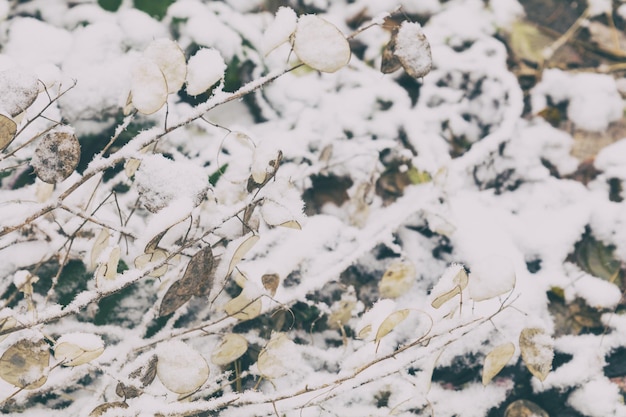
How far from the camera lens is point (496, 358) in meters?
0.67

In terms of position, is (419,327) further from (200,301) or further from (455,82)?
(455,82)

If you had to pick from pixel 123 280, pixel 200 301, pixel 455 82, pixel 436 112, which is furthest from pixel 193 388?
pixel 455 82

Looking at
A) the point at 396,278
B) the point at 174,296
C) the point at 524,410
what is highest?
the point at 174,296

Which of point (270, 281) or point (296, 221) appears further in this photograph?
point (270, 281)

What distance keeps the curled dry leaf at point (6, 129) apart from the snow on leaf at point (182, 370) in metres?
0.29

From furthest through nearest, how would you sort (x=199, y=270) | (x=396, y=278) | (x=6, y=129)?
(x=396, y=278) → (x=199, y=270) → (x=6, y=129)

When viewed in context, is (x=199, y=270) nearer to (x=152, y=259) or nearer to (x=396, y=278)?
(x=152, y=259)

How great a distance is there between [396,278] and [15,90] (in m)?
0.57

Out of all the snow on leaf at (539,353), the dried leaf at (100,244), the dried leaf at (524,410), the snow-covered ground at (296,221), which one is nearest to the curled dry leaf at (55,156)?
the snow-covered ground at (296,221)

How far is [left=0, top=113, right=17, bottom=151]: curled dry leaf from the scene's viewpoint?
21.0 inches

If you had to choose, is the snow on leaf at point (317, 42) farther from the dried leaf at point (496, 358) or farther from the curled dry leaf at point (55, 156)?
the dried leaf at point (496, 358)

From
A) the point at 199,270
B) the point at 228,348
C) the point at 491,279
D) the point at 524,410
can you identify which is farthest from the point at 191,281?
the point at 524,410

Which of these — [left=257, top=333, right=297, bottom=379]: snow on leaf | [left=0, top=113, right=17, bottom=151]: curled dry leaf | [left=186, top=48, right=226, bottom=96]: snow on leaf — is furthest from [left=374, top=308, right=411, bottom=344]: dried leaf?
[left=0, top=113, right=17, bottom=151]: curled dry leaf

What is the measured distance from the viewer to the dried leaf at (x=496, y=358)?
67 cm
